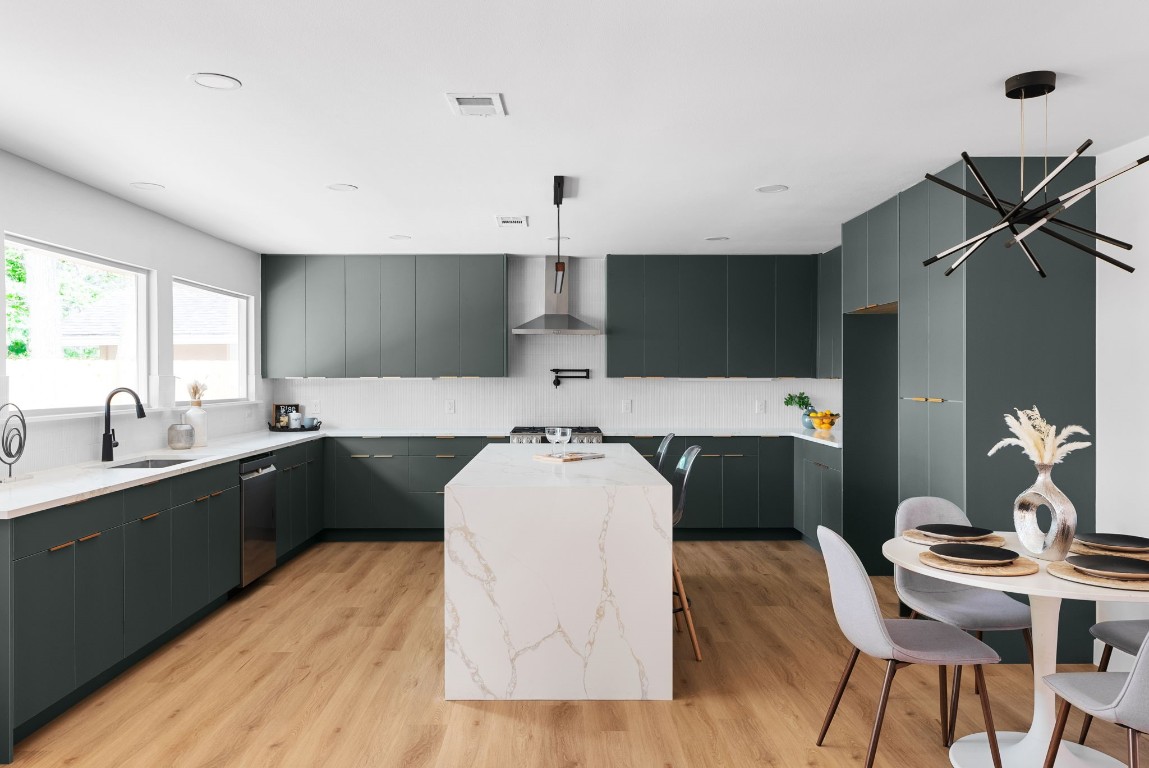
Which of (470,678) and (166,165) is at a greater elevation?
(166,165)

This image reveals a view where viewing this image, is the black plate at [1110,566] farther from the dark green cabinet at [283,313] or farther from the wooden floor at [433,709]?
the dark green cabinet at [283,313]

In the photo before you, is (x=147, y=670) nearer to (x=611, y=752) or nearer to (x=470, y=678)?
(x=470, y=678)

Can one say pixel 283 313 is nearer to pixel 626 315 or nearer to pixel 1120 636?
pixel 626 315

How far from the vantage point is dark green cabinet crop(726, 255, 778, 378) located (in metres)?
6.41

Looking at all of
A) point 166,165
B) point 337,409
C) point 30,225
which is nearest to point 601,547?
point 166,165

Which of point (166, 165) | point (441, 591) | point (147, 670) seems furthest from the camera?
point (441, 591)

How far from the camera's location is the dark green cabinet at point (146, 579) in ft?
11.0

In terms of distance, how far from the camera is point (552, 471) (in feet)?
11.5

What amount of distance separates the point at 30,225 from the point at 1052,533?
15.0ft

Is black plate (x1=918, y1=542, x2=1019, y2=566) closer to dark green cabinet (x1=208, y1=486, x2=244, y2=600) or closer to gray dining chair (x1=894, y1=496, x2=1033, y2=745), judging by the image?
gray dining chair (x1=894, y1=496, x2=1033, y2=745)

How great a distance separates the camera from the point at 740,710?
3006mm

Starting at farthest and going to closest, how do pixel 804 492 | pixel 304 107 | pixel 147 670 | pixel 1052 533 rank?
1. pixel 804 492
2. pixel 147 670
3. pixel 304 107
4. pixel 1052 533

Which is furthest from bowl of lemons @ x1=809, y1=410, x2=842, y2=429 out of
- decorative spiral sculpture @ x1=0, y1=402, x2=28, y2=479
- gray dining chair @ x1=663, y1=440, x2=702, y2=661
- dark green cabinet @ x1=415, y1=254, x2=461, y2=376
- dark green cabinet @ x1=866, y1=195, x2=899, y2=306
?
decorative spiral sculpture @ x1=0, y1=402, x2=28, y2=479

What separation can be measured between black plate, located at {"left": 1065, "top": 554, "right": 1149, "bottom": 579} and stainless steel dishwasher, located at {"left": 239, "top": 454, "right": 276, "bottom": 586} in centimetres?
425
